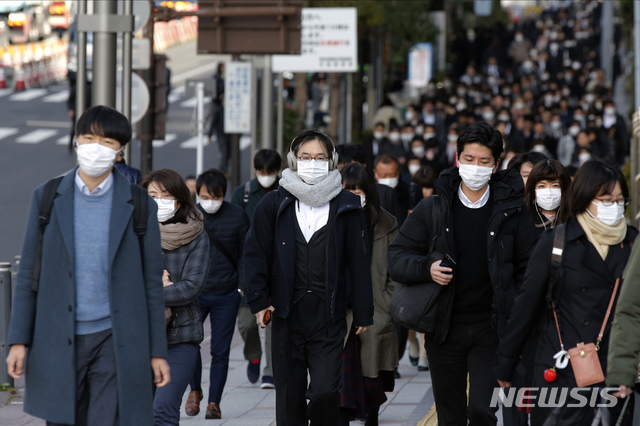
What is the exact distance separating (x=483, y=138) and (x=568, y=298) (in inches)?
51.3

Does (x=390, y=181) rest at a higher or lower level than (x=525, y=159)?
lower

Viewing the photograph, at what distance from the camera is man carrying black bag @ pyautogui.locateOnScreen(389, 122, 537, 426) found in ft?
19.2

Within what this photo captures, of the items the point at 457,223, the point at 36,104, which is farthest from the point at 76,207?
the point at 36,104

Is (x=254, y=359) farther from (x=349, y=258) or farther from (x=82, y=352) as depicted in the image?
(x=82, y=352)

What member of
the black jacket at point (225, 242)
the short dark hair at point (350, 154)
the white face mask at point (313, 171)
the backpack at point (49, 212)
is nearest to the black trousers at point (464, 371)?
the white face mask at point (313, 171)

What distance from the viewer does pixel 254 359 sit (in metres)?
9.20

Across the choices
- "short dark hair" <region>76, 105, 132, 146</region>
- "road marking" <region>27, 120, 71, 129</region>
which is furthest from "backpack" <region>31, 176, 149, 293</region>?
"road marking" <region>27, 120, 71, 129</region>

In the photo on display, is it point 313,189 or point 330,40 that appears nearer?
point 313,189

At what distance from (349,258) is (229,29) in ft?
28.7

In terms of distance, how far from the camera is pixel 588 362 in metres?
4.83

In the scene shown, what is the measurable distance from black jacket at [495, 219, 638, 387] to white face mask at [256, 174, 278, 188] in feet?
13.8

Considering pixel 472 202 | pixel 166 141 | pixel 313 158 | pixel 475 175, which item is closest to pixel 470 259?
pixel 472 202

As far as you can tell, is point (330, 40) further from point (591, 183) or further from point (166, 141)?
point (591, 183)

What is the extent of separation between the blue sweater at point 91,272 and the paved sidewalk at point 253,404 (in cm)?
301
